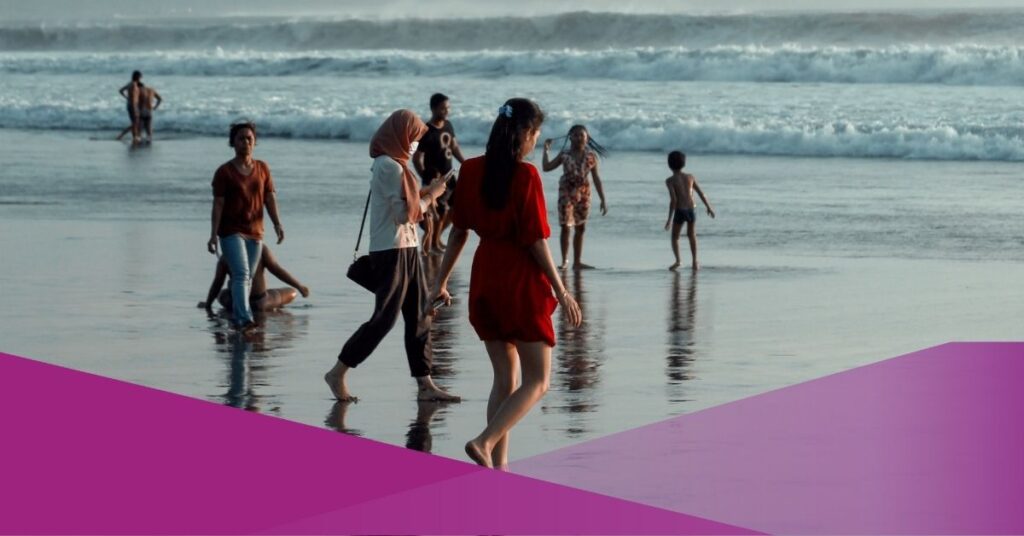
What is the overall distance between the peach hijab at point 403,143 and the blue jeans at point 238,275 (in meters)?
3.11

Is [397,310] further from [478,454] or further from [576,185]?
[576,185]

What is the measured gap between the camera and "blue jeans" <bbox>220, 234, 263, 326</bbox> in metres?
12.5

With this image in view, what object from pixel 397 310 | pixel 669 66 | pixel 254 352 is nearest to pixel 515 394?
pixel 397 310

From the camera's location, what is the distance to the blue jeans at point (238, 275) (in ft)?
41.1

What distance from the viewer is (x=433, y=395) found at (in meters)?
10.0

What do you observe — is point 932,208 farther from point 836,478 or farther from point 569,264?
point 836,478

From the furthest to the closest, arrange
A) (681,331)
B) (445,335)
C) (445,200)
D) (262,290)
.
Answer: (445,200)
(262,290)
(681,331)
(445,335)

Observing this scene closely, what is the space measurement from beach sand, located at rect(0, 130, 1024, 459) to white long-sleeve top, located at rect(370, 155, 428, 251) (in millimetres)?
944

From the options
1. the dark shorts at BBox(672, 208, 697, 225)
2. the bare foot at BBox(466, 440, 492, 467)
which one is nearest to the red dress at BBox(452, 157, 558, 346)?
the bare foot at BBox(466, 440, 492, 467)

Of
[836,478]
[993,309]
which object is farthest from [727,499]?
[993,309]

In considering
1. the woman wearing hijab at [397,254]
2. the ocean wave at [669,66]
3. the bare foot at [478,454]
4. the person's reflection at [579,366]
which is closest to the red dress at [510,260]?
the bare foot at [478,454]

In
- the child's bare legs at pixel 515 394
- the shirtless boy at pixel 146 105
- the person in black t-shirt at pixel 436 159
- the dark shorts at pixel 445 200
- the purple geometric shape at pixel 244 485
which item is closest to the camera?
the purple geometric shape at pixel 244 485

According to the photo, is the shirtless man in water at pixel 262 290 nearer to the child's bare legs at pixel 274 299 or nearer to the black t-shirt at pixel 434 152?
the child's bare legs at pixel 274 299

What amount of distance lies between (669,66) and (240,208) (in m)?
44.7
